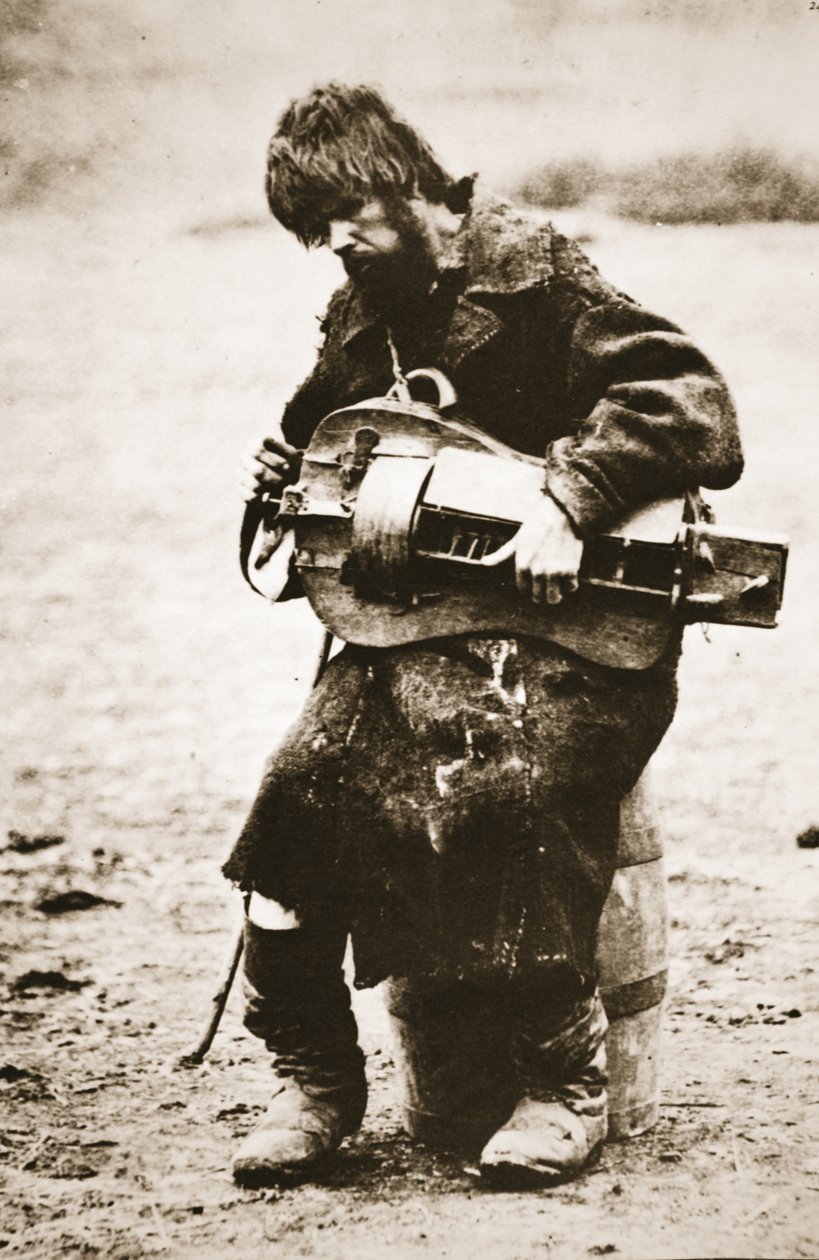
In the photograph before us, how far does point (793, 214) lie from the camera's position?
2.75 meters

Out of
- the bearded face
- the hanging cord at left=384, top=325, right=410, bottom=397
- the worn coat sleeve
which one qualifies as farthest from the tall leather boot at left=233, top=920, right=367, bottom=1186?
the bearded face

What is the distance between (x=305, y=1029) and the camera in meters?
2.12

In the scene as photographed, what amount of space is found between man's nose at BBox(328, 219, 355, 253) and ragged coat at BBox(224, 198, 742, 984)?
172 millimetres

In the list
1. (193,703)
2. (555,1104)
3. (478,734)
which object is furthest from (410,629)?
(193,703)

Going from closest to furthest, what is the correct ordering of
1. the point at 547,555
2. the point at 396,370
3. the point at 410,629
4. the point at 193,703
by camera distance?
the point at 547,555 < the point at 410,629 < the point at 396,370 < the point at 193,703

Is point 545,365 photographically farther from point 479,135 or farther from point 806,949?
point 806,949

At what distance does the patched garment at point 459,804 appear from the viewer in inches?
77.4

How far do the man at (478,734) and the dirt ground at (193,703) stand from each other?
0.91 ft

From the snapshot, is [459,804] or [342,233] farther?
[342,233]

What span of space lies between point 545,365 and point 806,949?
145cm

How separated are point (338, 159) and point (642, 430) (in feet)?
2.32

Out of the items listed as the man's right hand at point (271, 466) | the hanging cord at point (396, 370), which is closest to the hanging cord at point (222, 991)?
the man's right hand at point (271, 466)

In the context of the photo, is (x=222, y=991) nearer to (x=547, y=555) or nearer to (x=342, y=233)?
(x=547, y=555)

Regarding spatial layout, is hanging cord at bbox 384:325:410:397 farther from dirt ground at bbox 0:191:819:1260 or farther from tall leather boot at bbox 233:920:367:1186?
tall leather boot at bbox 233:920:367:1186
